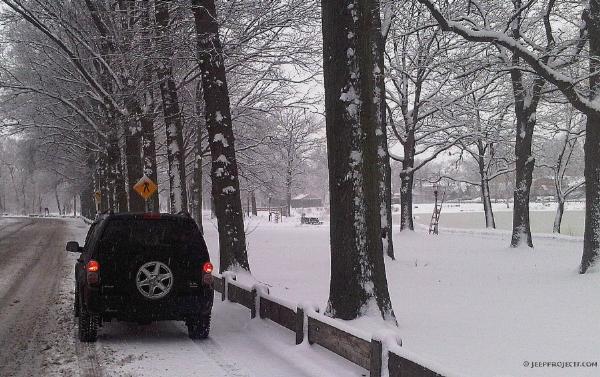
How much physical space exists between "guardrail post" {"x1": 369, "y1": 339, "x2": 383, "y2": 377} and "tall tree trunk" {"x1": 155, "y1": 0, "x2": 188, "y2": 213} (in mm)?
10386

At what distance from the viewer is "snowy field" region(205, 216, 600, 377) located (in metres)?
6.82

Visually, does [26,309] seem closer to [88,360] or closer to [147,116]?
[88,360]

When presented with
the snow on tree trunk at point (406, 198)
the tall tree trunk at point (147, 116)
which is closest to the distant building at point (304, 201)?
the snow on tree trunk at point (406, 198)

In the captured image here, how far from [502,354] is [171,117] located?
13.6m

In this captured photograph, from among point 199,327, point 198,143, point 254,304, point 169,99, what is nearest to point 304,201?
point 198,143

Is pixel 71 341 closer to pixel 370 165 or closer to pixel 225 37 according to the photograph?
pixel 370 165

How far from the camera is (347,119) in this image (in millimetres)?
7703

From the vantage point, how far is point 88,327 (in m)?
7.61

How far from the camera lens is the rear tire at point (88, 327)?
7.51 m

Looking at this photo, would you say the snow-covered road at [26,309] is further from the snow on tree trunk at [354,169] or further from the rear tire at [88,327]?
the snow on tree trunk at [354,169]

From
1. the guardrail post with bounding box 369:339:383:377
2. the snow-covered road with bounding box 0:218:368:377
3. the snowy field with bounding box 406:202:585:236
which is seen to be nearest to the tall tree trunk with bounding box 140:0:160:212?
the snow-covered road with bounding box 0:218:368:377

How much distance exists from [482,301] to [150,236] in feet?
21.5

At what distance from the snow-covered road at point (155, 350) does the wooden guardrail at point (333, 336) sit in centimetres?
18

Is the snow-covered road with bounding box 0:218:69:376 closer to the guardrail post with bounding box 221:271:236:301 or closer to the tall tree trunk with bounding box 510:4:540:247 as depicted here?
the guardrail post with bounding box 221:271:236:301
